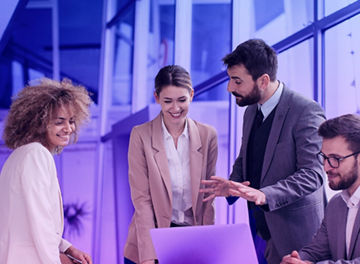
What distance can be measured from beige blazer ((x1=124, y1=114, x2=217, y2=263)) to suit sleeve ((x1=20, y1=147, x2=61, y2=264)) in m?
0.57

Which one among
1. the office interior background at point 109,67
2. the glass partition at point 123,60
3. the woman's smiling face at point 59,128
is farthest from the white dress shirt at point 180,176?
the glass partition at point 123,60

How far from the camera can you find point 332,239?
2.04m

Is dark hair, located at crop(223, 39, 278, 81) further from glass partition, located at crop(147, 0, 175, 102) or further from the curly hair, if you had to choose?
glass partition, located at crop(147, 0, 175, 102)

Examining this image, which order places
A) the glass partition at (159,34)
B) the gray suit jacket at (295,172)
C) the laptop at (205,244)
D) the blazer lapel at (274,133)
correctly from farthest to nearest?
the glass partition at (159,34)
the blazer lapel at (274,133)
the gray suit jacket at (295,172)
the laptop at (205,244)

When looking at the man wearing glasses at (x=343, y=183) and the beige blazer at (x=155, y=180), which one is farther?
the beige blazer at (x=155, y=180)

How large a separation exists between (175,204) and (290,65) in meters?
1.20

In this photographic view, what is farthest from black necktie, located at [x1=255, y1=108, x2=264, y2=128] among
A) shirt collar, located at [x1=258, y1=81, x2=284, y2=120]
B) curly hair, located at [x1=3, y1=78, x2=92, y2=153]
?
curly hair, located at [x1=3, y1=78, x2=92, y2=153]

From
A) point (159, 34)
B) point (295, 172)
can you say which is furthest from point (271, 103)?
point (159, 34)

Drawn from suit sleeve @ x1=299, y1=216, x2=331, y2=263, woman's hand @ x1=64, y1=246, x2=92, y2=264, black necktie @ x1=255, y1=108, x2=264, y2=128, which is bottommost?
woman's hand @ x1=64, y1=246, x2=92, y2=264

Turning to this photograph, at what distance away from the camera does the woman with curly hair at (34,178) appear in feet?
6.07

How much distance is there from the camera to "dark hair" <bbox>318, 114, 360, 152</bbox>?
1.95 m

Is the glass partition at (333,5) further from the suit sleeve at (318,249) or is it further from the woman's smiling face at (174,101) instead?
the suit sleeve at (318,249)

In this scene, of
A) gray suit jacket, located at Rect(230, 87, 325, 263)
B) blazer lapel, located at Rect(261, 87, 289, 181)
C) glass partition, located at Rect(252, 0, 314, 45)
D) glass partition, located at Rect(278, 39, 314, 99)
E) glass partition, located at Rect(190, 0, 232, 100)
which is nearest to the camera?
gray suit jacket, located at Rect(230, 87, 325, 263)

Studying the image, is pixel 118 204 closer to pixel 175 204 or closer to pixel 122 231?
pixel 122 231
